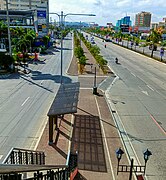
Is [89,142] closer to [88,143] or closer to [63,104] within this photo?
[88,143]

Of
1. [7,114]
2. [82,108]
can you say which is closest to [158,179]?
[82,108]

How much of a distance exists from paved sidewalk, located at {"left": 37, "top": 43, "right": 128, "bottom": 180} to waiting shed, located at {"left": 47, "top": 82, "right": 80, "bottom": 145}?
958 millimetres

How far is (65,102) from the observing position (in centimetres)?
1605

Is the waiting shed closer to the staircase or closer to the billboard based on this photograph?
the staircase

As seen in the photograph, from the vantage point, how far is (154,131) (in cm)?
1719

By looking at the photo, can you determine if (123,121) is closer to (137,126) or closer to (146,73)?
(137,126)

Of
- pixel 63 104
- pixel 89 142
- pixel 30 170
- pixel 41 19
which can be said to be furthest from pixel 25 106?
pixel 41 19

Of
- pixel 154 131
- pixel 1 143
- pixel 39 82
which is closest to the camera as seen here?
pixel 1 143

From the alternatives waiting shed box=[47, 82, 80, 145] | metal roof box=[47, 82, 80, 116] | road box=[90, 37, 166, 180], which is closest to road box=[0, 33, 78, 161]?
waiting shed box=[47, 82, 80, 145]

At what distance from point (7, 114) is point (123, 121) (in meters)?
9.27

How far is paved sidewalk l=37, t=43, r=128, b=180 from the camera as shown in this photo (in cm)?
1234

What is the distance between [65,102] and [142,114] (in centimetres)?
768

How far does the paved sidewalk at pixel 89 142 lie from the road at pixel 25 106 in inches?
50.9

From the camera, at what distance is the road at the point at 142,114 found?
13.9 metres
